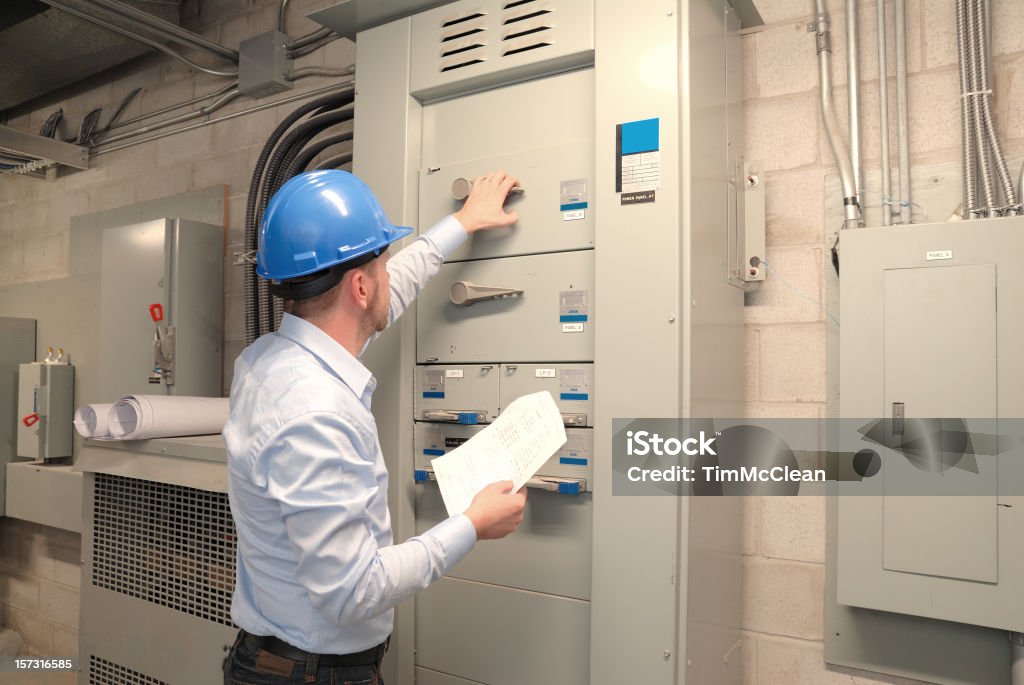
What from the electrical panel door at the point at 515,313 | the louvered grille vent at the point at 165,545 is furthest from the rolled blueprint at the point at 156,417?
the electrical panel door at the point at 515,313

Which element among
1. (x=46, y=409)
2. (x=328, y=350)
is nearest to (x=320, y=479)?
(x=328, y=350)

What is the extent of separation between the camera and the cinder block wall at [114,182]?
256cm

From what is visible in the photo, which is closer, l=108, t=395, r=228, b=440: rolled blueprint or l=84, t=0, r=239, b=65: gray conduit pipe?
l=108, t=395, r=228, b=440: rolled blueprint

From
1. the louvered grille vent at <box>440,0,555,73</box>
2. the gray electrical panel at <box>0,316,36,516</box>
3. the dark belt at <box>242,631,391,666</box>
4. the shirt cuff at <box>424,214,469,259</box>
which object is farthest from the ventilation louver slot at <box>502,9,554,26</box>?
the gray electrical panel at <box>0,316,36,516</box>

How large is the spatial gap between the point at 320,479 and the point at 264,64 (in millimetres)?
1966

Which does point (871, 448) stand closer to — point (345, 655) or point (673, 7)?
point (673, 7)

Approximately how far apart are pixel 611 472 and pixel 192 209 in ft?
6.81

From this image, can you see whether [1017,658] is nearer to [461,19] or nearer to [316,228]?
[316,228]

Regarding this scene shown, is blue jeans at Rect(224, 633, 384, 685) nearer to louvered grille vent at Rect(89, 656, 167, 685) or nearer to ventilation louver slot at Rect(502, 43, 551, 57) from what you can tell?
louvered grille vent at Rect(89, 656, 167, 685)

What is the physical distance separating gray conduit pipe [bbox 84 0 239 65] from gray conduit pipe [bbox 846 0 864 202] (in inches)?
80.6

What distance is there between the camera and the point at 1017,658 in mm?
1266

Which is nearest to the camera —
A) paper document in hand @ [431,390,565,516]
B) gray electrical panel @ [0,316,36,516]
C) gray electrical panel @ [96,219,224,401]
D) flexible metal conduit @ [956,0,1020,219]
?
paper document in hand @ [431,390,565,516]

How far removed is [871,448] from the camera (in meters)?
1.37

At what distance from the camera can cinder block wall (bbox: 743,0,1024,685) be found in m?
1.48
